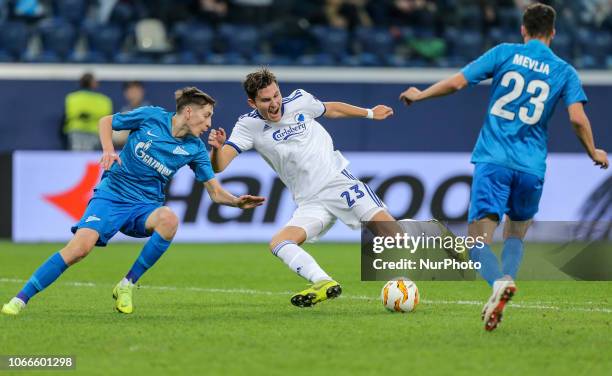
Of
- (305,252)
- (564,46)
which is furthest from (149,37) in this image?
(305,252)

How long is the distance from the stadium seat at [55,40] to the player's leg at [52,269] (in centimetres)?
1125

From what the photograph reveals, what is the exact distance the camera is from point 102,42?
19.2m

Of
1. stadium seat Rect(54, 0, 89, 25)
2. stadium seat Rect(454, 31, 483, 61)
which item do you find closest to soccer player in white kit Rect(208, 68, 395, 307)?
stadium seat Rect(54, 0, 89, 25)

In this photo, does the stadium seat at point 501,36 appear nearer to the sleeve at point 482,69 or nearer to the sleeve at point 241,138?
the sleeve at point 241,138

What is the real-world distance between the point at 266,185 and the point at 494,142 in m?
8.41

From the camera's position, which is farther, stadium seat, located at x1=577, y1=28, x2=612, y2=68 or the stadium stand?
stadium seat, located at x1=577, y1=28, x2=612, y2=68

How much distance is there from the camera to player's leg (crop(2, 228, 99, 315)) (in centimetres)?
821

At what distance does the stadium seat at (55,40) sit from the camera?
19047 millimetres

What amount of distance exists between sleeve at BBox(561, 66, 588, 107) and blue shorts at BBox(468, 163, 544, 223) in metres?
0.53

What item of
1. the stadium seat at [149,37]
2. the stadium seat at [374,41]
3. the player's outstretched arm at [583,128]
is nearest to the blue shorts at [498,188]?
the player's outstretched arm at [583,128]

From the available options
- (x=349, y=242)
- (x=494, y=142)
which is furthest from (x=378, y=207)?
(x=349, y=242)

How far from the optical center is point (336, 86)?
19.8 m

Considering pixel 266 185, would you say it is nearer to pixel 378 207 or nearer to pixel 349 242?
pixel 349 242

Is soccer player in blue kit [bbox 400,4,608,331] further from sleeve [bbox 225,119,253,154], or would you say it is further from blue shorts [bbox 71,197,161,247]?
blue shorts [bbox 71,197,161,247]
